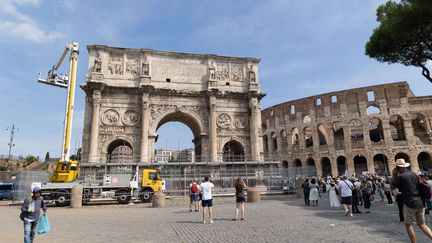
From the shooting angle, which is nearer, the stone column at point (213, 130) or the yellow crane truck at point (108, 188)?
the yellow crane truck at point (108, 188)

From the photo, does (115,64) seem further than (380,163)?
No

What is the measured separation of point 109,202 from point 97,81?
31.4ft

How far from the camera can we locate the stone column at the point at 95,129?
21578 millimetres

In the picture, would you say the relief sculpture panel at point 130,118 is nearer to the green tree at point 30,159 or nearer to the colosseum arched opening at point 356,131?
the colosseum arched opening at point 356,131

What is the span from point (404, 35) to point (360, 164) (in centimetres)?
2719

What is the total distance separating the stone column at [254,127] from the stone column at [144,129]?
8.94 m

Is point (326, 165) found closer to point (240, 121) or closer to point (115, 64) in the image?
point (240, 121)

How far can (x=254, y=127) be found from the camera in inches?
1009

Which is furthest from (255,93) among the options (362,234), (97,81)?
(362,234)

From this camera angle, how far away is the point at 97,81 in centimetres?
2275

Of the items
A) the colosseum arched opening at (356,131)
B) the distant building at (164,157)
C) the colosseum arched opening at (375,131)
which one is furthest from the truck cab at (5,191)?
the colosseum arched opening at (375,131)

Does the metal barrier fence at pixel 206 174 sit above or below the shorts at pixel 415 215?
above

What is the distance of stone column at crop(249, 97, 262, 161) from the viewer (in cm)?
2509

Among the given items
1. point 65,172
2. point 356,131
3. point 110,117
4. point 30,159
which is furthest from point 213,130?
point 30,159
